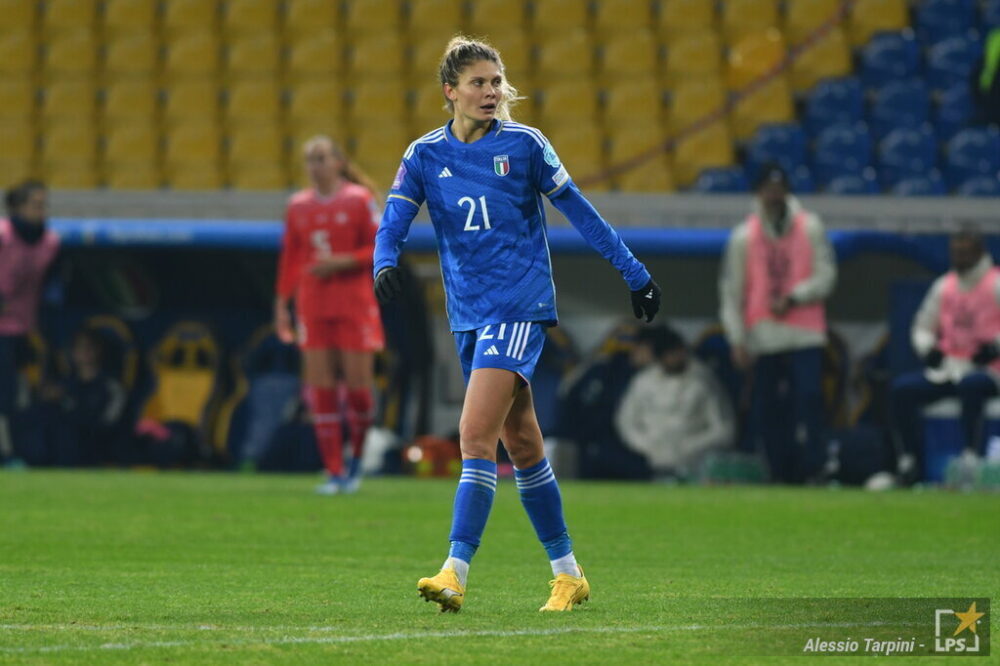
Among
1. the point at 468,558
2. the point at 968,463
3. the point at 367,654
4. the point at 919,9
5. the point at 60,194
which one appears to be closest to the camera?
the point at 367,654

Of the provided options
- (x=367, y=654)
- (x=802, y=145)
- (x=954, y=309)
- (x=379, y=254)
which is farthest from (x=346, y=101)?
(x=367, y=654)

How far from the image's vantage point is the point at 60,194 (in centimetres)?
1705

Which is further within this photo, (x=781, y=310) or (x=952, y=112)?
(x=952, y=112)

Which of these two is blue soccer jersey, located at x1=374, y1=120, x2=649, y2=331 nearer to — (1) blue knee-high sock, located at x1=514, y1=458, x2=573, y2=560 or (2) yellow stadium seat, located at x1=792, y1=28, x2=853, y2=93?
(1) blue knee-high sock, located at x1=514, y1=458, x2=573, y2=560

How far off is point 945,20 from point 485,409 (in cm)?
1364

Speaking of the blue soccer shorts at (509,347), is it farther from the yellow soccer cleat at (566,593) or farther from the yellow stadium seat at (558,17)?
the yellow stadium seat at (558,17)

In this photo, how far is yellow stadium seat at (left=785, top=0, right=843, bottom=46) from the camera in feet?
62.0

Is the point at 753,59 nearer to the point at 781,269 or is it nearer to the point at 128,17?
the point at 781,269

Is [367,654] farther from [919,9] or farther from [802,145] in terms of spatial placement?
[919,9]

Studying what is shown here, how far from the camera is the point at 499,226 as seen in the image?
5902 millimetres

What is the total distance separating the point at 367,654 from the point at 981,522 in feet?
19.8

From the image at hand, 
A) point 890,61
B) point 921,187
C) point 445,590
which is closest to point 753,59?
point 890,61

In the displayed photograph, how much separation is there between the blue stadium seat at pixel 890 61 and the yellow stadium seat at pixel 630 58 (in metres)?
2.09

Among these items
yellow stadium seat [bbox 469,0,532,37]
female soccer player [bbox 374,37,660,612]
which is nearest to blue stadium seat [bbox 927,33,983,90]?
yellow stadium seat [bbox 469,0,532,37]
